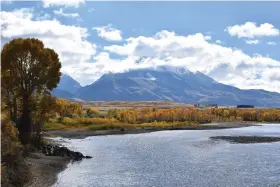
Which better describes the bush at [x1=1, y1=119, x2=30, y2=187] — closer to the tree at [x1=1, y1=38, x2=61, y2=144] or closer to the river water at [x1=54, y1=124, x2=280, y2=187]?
the river water at [x1=54, y1=124, x2=280, y2=187]

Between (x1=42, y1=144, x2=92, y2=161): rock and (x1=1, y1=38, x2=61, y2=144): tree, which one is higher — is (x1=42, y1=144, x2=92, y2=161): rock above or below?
below

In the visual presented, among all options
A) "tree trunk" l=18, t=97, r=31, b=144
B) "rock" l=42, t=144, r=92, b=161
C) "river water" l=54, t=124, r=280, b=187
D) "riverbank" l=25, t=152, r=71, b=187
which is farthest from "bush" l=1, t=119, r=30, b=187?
"rock" l=42, t=144, r=92, b=161

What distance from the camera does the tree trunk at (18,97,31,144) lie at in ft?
224

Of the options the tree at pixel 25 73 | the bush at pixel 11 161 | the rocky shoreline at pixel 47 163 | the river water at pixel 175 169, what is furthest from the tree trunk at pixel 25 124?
the bush at pixel 11 161

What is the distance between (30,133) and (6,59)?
13088 mm

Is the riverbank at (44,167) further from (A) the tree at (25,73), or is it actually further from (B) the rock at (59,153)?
(A) the tree at (25,73)

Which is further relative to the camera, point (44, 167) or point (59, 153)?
point (59, 153)

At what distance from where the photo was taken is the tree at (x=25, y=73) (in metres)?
67.6

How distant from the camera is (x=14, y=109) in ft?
227

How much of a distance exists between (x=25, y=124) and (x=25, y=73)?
8.63 meters

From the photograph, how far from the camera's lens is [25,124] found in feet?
225

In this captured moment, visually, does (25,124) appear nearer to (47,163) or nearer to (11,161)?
(47,163)

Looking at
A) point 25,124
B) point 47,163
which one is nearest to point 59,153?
point 25,124

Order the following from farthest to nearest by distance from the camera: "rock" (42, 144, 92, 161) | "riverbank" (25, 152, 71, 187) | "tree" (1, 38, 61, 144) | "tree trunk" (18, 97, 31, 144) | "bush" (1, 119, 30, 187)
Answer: "rock" (42, 144, 92, 161) < "tree trunk" (18, 97, 31, 144) < "tree" (1, 38, 61, 144) < "riverbank" (25, 152, 71, 187) < "bush" (1, 119, 30, 187)
